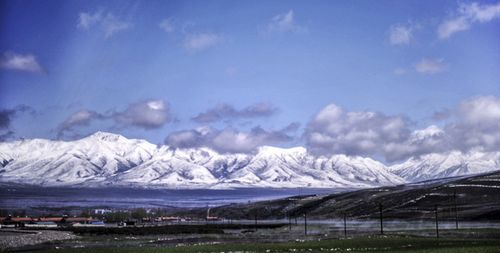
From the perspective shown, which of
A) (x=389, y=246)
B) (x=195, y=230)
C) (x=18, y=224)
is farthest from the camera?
(x=18, y=224)

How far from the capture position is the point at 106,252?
258 feet

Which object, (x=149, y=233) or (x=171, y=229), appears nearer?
(x=149, y=233)

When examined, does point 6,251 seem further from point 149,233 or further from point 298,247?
point 149,233

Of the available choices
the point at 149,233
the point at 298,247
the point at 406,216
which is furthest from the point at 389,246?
the point at 406,216

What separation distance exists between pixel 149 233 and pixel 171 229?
533 inches

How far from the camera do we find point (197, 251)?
77500 millimetres

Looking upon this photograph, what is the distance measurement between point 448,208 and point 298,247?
12559cm

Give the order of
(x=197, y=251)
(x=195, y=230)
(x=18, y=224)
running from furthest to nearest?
(x=18, y=224) → (x=195, y=230) → (x=197, y=251)

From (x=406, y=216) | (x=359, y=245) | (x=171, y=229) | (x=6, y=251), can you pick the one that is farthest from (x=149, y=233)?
(x=406, y=216)

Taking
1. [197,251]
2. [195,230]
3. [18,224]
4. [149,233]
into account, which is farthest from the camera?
[18,224]

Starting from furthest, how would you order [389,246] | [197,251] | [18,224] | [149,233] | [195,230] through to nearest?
[18,224]
[195,230]
[149,233]
[389,246]
[197,251]

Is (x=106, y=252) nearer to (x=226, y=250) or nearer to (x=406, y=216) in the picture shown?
(x=226, y=250)

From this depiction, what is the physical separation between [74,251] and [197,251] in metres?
15.5

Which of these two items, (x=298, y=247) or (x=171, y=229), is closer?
(x=298, y=247)
